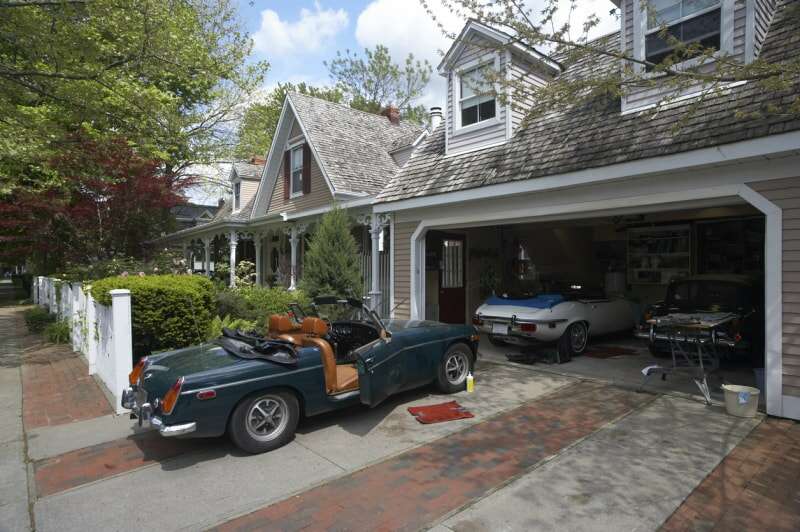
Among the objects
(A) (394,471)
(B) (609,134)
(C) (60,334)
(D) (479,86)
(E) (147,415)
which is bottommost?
(A) (394,471)

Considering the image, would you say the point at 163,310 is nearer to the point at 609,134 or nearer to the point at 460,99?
the point at 460,99

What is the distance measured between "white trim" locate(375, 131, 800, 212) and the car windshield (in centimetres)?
281

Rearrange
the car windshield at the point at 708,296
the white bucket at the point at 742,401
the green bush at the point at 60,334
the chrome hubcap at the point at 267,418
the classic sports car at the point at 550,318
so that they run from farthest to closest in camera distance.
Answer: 1. the green bush at the point at 60,334
2. the classic sports car at the point at 550,318
3. the car windshield at the point at 708,296
4. the white bucket at the point at 742,401
5. the chrome hubcap at the point at 267,418

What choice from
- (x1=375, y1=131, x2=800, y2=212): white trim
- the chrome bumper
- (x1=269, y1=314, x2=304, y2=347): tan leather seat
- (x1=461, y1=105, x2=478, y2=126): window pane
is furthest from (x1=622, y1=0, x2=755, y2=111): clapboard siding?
the chrome bumper

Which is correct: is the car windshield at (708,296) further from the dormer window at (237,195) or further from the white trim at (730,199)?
the dormer window at (237,195)

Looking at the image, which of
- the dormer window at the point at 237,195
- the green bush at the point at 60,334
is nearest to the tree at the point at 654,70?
the green bush at the point at 60,334

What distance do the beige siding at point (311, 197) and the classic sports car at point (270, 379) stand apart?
8201mm

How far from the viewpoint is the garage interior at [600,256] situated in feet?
34.4

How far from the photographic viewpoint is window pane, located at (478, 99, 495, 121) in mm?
9156

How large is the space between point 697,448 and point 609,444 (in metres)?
0.78

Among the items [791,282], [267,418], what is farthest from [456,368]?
[791,282]

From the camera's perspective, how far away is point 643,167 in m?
5.95

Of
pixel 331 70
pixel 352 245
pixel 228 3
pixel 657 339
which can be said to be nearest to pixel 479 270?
pixel 352 245

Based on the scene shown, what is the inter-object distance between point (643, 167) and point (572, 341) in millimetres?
3523
